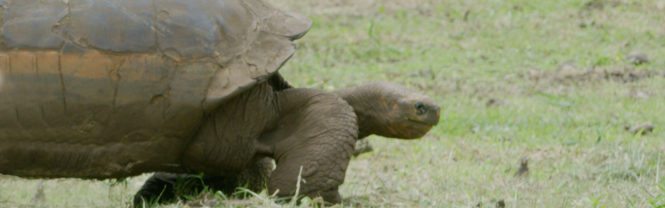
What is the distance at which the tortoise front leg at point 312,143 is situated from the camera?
4480mm

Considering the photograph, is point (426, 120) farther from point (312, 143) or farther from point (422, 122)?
point (312, 143)

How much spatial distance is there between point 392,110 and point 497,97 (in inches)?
168

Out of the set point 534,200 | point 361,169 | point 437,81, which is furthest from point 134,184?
point 437,81

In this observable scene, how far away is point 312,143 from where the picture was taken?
4.54 metres

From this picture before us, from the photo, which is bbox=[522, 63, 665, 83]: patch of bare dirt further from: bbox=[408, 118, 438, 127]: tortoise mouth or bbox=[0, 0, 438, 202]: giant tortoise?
bbox=[0, 0, 438, 202]: giant tortoise

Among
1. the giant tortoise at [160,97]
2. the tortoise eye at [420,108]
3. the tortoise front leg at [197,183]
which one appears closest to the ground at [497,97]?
the tortoise front leg at [197,183]

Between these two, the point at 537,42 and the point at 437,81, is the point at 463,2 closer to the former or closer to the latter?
the point at 537,42

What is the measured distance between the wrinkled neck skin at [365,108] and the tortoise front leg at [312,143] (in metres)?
0.26

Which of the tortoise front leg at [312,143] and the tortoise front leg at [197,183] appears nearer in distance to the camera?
the tortoise front leg at [312,143]

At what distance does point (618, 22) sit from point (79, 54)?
340 inches

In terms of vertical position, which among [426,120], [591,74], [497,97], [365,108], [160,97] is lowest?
[497,97]

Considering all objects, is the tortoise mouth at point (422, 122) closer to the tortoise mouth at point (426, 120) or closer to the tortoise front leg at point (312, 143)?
the tortoise mouth at point (426, 120)

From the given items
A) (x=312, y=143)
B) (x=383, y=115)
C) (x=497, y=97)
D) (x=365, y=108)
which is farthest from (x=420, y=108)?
(x=497, y=97)

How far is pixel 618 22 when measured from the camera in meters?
11.6
